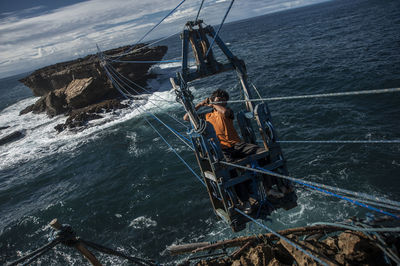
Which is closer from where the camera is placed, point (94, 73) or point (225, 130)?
point (225, 130)

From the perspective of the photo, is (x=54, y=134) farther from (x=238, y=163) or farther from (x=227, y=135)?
(x=238, y=163)

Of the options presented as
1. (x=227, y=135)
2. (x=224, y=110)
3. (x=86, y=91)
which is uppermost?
(x=86, y=91)

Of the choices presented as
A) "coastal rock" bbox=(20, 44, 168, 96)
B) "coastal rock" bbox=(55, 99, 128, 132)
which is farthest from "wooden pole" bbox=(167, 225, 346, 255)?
"coastal rock" bbox=(20, 44, 168, 96)

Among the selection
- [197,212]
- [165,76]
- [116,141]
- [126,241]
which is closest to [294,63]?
[165,76]

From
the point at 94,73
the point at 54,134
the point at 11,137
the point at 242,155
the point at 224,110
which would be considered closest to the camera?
the point at 242,155

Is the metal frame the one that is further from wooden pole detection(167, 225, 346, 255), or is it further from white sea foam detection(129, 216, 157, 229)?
white sea foam detection(129, 216, 157, 229)

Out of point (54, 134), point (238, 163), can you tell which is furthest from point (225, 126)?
point (54, 134)

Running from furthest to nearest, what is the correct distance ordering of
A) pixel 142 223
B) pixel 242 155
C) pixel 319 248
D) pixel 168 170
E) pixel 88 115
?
pixel 88 115, pixel 168 170, pixel 142 223, pixel 242 155, pixel 319 248

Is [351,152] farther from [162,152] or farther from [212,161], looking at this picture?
[162,152]
